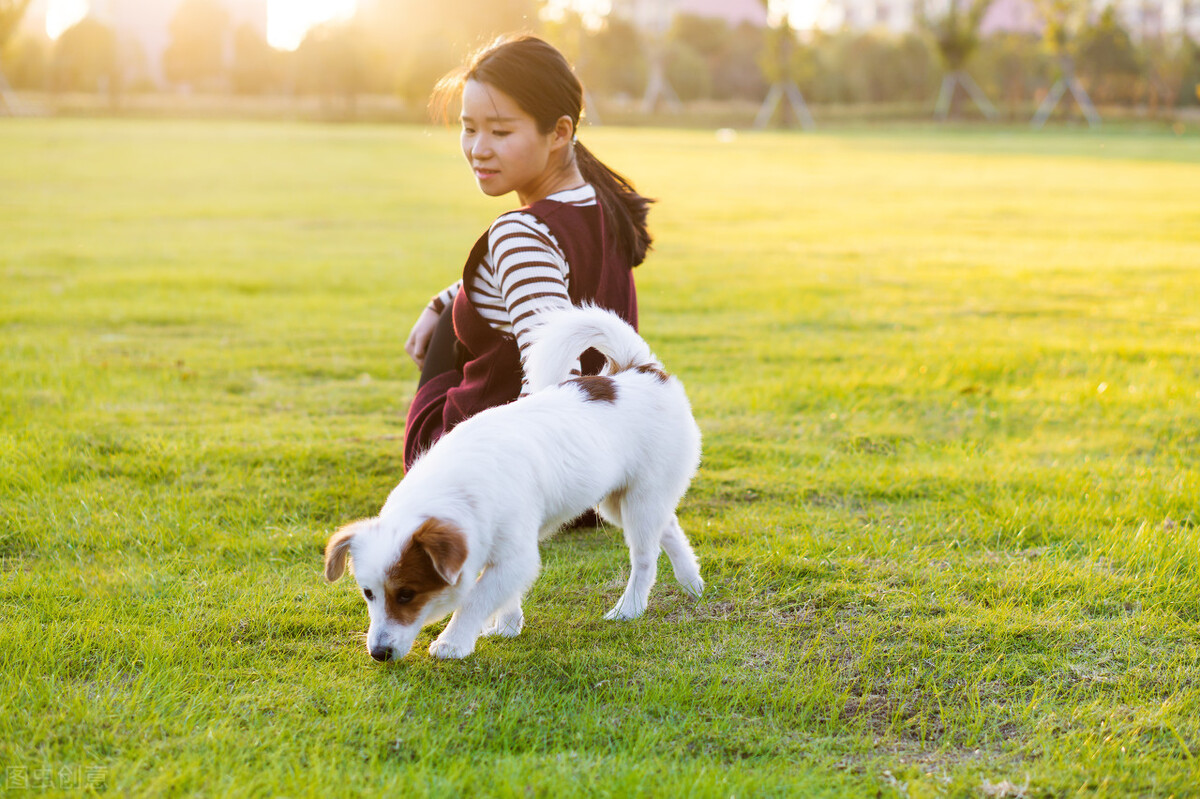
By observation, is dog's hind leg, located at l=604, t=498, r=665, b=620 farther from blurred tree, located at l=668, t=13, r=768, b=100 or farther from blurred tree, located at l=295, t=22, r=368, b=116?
blurred tree, located at l=668, t=13, r=768, b=100

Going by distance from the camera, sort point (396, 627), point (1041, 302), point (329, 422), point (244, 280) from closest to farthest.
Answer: point (396, 627) < point (329, 422) < point (1041, 302) < point (244, 280)

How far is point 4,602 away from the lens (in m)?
3.33

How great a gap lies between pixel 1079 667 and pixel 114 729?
2.54 m

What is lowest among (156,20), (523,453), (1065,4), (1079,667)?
(1079,667)

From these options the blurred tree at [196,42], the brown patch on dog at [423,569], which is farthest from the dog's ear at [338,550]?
the blurred tree at [196,42]

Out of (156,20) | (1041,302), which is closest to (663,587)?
(1041,302)

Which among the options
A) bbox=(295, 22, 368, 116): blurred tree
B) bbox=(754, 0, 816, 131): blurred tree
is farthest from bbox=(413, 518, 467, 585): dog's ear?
bbox=(295, 22, 368, 116): blurred tree

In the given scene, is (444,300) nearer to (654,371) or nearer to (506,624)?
(654,371)

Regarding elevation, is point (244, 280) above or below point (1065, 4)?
below

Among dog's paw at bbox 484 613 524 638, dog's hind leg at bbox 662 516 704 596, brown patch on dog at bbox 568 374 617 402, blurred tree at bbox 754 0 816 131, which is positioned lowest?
dog's paw at bbox 484 613 524 638

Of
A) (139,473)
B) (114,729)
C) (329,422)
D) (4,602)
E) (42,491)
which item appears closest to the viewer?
(114,729)

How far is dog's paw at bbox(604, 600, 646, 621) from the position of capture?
3.31 metres

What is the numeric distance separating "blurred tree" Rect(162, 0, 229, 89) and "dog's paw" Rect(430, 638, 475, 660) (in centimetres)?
8329

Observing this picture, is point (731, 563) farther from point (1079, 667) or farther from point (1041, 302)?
point (1041, 302)
